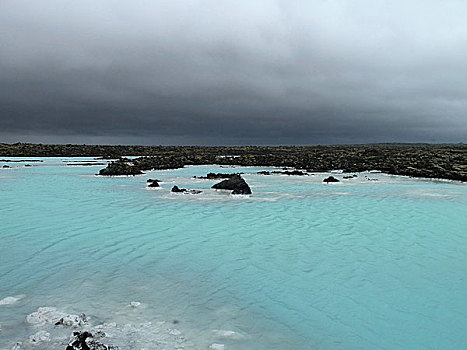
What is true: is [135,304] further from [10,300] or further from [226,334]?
[10,300]

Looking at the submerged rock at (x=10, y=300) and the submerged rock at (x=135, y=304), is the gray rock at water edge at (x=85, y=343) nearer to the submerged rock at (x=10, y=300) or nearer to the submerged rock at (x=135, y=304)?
the submerged rock at (x=135, y=304)

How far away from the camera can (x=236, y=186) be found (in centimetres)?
2802

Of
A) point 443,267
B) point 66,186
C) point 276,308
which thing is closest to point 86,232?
point 276,308

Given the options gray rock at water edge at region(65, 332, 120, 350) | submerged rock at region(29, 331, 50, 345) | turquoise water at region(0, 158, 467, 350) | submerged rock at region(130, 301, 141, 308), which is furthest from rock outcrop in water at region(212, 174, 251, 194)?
gray rock at water edge at region(65, 332, 120, 350)

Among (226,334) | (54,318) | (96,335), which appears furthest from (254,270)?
(54,318)

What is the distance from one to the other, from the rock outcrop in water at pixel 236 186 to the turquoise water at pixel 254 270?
544 centimetres

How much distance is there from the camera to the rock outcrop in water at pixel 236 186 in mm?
27312

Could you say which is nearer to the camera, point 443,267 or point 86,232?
point 443,267

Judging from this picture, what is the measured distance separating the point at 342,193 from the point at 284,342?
23.1m

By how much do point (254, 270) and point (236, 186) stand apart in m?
17.2

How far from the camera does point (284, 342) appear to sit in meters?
6.94

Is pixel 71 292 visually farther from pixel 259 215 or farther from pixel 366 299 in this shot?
pixel 259 215

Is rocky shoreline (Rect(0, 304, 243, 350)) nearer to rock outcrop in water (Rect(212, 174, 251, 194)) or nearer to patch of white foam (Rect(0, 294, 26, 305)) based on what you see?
patch of white foam (Rect(0, 294, 26, 305))

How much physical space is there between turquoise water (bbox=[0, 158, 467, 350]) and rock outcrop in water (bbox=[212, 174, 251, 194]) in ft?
17.9
